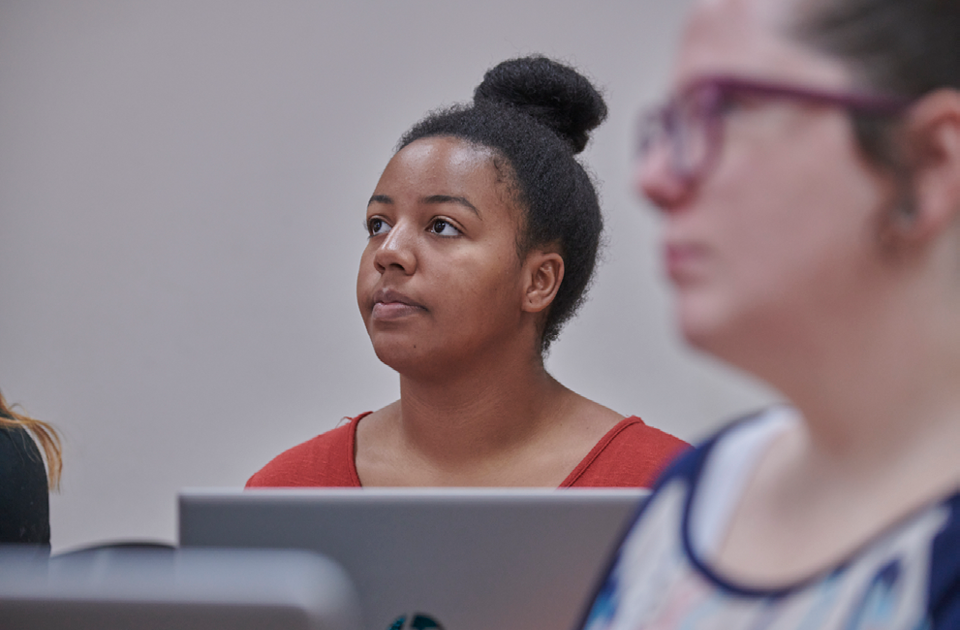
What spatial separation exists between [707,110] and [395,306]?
90cm

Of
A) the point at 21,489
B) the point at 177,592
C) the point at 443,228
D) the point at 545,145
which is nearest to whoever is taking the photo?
the point at 177,592

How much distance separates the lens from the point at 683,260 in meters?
0.46

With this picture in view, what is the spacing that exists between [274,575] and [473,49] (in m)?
2.18

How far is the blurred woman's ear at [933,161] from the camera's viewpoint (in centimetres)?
41

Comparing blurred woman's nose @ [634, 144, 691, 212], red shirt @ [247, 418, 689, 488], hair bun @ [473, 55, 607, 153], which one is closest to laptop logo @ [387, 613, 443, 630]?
blurred woman's nose @ [634, 144, 691, 212]

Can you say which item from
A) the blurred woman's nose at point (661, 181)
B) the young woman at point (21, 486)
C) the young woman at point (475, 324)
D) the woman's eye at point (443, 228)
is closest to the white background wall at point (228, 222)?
the young woman at point (475, 324)

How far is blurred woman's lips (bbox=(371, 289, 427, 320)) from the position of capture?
4.26 ft

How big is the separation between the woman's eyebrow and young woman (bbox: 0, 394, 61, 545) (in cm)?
67

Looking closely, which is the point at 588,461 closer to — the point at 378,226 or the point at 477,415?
the point at 477,415

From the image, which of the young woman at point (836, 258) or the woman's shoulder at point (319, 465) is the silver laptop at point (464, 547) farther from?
the woman's shoulder at point (319, 465)

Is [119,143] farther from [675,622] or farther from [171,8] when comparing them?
[675,622]

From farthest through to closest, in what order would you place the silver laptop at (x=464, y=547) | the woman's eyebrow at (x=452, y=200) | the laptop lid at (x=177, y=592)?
1. the woman's eyebrow at (x=452, y=200)
2. the silver laptop at (x=464, y=547)
3. the laptop lid at (x=177, y=592)

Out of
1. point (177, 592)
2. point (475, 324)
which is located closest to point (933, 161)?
point (177, 592)

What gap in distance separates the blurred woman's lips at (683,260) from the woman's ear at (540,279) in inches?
36.1
